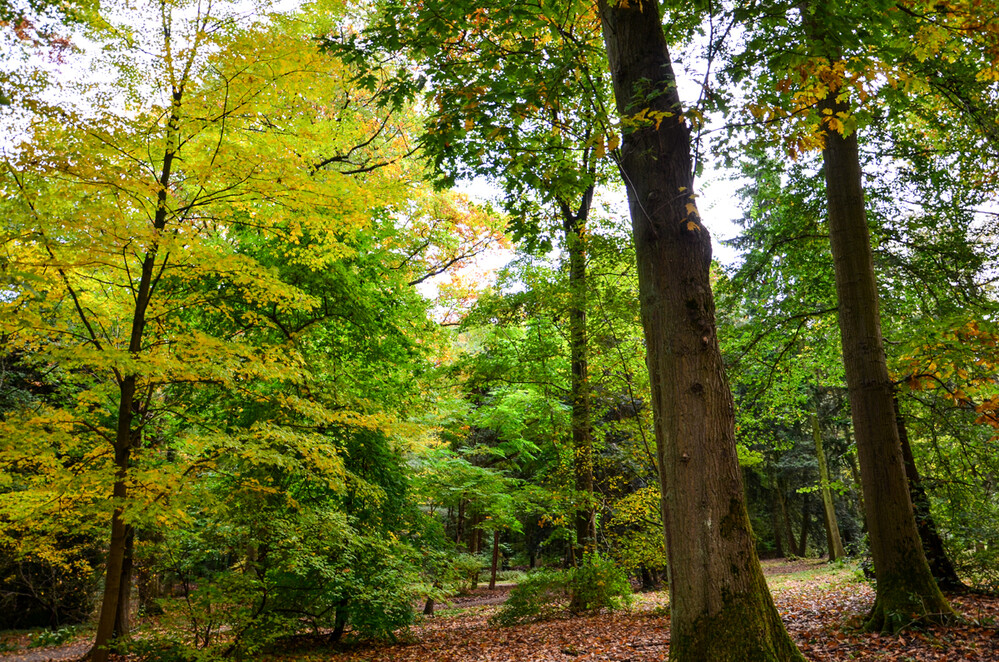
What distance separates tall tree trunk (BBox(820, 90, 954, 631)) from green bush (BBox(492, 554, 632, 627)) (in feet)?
15.3

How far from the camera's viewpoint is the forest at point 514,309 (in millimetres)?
3951

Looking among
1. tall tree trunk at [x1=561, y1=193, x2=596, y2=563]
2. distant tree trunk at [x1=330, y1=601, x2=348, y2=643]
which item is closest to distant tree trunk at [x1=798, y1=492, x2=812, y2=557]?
tall tree trunk at [x1=561, y1=193, x2=596, y2=563]

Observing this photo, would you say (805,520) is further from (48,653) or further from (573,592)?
(48,653)

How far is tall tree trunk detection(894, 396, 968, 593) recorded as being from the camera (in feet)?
22.2

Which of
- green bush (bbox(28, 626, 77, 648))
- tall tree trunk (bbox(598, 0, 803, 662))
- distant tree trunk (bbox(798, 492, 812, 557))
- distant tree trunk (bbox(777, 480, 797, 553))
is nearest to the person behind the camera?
tall tree trunk (bbox(598, 0, 803, 662))

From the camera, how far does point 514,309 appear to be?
1034 cm

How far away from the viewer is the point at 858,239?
6.14m

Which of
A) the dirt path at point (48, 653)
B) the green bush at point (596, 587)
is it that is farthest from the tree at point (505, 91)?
the dirt path at point (48, 653)

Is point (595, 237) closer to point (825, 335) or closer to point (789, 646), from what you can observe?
point (825, 335)

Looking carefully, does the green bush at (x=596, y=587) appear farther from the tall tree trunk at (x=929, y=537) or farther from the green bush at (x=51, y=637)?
the green bush at (x=51, y=637)

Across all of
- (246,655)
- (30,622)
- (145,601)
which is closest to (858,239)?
(246,655)

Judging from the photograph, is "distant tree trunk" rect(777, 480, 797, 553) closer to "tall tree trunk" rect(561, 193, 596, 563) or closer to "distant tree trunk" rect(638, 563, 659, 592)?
"distant tree trunk" rect(638, 563, 659, 592)

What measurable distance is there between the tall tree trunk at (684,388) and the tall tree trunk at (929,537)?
4699 millimetres

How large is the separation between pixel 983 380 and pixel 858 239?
6.09 ft
